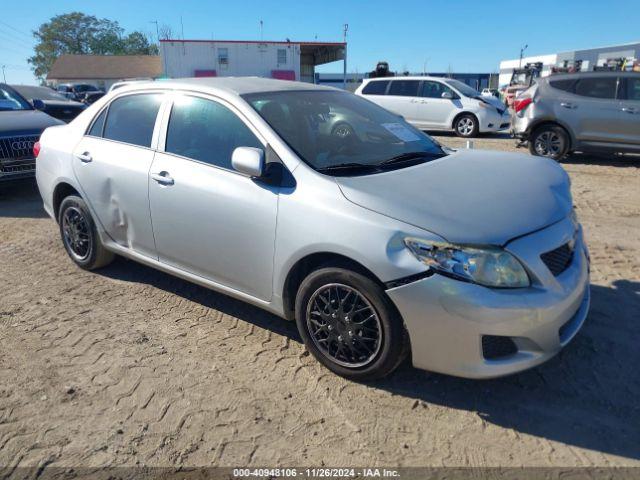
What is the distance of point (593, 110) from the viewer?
29.7 ft

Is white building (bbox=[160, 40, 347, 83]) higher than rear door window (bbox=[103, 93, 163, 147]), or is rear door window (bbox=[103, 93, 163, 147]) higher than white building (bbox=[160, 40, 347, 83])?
white building (bbox=[160, 40, 347, 83])

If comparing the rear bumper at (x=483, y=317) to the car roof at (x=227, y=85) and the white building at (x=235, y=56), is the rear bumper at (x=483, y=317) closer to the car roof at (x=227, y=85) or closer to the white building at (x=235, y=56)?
the car roof at (x=227, y=85)

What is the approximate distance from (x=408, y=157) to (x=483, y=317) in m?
1.44

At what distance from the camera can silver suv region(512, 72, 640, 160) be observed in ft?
29.3

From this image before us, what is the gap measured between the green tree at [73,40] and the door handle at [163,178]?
10015cm

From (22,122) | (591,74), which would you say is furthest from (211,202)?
(591,74)

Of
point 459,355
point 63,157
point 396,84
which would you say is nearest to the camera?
point 459,355

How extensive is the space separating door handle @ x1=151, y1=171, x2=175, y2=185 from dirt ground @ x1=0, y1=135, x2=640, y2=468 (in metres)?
1.03

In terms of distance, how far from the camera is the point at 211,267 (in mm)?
3381

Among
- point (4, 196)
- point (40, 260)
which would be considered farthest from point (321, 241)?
point (4, 196)

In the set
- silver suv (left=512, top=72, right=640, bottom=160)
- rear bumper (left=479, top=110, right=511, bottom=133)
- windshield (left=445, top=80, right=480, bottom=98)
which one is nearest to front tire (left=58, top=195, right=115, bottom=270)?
silver suv (left=512, top=72, right=640, bottom=160)

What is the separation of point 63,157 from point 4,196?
14.7ft

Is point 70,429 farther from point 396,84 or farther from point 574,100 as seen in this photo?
point 396,84

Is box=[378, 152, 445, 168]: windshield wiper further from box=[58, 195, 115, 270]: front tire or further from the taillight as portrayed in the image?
the taillight
